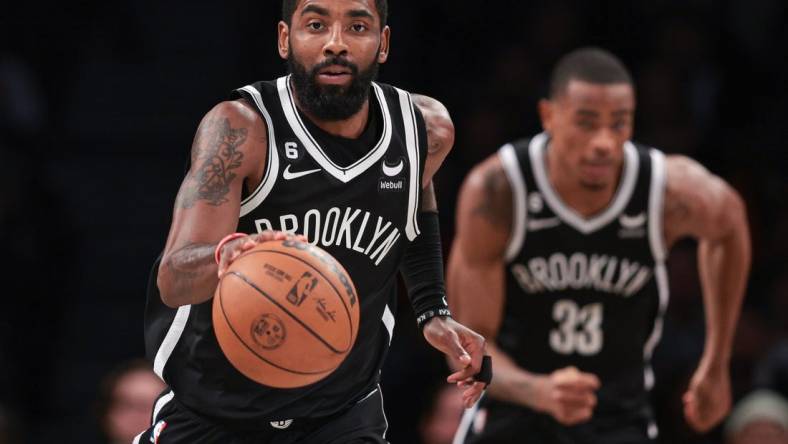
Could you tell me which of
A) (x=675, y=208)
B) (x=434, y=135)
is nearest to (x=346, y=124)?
(x=434, y=135)

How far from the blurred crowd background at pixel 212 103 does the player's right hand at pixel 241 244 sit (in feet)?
13.1

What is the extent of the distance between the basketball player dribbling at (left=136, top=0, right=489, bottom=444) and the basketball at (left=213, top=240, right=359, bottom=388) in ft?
1.26

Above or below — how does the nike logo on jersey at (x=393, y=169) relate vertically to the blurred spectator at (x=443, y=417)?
above

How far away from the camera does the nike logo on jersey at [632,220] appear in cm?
565

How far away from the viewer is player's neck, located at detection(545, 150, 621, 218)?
5.69 m

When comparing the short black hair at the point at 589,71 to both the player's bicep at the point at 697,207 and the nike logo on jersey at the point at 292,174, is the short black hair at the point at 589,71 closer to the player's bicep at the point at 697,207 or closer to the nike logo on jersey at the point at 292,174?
the player's bicep at the point at 697,207

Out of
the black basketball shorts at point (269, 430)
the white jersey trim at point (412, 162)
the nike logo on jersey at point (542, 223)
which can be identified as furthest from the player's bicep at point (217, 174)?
the nike logo on jersey at point (542, 223)

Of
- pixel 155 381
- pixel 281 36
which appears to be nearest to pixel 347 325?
pixel 281 36

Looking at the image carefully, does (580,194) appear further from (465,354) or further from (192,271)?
(192,271)

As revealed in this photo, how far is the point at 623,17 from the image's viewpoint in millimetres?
9203

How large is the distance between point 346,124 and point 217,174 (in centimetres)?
52

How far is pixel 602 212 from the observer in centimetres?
568

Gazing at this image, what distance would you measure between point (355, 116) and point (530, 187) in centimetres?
181

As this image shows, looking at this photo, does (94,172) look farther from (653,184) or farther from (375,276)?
(375,276)
